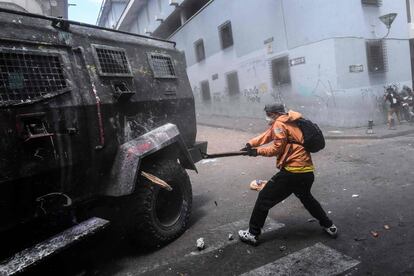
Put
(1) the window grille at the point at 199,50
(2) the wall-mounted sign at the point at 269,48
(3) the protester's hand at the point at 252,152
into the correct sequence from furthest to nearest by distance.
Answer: (1) the window grille at the point at 199,50 < (2) the wall-mounted sign at the point at 269,48 < (3) the protester's hand at the point at 252,152

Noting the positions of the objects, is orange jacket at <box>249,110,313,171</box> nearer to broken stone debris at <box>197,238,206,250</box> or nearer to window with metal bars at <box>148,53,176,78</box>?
broken stone debris at <box>197,238,206,250</box>

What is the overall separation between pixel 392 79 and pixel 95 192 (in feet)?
44.2

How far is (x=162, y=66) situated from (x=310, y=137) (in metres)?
2.18

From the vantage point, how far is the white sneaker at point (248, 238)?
4.14 meters

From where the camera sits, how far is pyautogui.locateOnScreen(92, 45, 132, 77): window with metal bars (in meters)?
3.96

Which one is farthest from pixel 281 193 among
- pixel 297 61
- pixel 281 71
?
pixel 281 71

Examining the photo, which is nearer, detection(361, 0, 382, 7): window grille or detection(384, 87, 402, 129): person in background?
detection(384, 87, 402, 129): person in background

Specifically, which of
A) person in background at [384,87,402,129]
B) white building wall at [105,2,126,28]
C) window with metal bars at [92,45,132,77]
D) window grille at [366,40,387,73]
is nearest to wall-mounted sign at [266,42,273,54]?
window grille at [366,40,387,73]

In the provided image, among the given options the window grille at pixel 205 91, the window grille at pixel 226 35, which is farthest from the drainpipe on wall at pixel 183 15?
the window grille at pixel 226 35

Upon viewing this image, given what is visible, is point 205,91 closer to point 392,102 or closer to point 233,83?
point 233,83

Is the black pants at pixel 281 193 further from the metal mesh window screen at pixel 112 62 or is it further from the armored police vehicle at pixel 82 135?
the metal mesh window screen at pixel 112 62

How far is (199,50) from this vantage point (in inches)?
827

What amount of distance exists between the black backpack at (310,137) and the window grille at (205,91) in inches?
666

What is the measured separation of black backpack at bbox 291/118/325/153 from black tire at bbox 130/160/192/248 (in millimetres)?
1471
